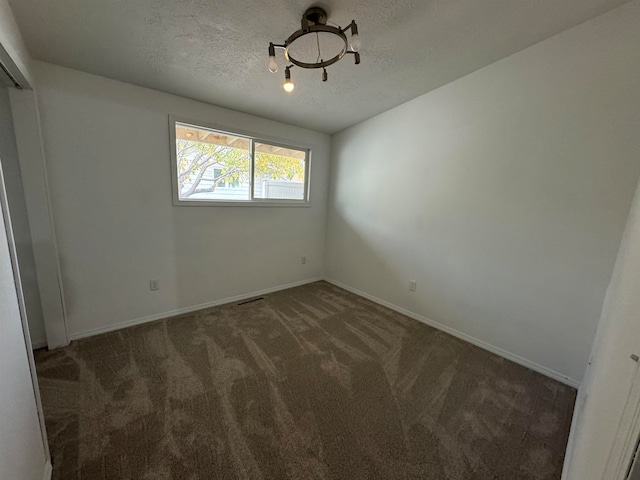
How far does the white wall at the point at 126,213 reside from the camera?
2.03 m

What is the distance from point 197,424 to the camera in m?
1.46

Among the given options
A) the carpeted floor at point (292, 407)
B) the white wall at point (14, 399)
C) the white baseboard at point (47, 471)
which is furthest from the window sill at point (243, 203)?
the white baseboard at point (47, 471)

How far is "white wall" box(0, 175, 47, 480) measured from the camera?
78 cm

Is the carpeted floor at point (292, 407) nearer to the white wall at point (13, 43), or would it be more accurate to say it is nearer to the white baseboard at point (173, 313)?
the white baseboard at point (173, 313)

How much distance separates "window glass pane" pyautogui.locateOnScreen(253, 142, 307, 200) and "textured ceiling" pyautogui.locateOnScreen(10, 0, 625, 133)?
859mm

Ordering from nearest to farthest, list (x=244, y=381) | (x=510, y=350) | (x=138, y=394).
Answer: (x=138, y=394) < (x=244, y=381) < (x=510, y=350)

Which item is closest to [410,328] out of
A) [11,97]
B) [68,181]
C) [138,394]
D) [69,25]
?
[138,394]

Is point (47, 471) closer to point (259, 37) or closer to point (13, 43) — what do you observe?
point (13, 43)

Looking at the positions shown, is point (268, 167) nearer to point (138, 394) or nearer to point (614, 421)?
point (138, 394)

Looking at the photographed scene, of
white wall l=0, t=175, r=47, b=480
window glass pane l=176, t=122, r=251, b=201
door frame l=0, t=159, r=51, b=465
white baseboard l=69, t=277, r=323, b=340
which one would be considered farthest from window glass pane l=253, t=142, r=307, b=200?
white wall l=0, t=175, r=47, b=480

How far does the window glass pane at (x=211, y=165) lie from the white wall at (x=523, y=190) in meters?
1.72

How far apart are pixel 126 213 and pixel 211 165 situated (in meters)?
0.97

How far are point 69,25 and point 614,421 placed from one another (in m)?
3.05

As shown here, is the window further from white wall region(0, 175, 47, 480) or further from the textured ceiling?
white wall region(0, 175, 47, 480)
